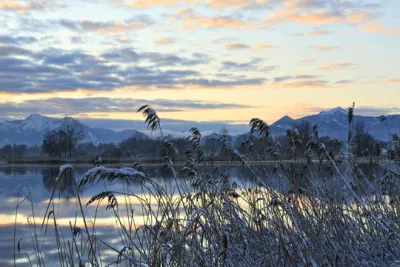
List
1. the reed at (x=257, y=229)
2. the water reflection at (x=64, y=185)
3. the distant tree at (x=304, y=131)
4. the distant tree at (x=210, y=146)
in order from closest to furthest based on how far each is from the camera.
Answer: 1. the water reflection at (x=64, y=185)
2. the reed at (x=257, y=229)
3. the distant tree at (x=210, y=146)
4. the distant tree at (x=304, y=131)

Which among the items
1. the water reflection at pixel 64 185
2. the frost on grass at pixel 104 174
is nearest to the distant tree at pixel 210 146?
the water reflection at pixel 64 185

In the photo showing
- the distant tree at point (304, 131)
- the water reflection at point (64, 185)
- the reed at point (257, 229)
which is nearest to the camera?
the water reflection at point (64, 185)

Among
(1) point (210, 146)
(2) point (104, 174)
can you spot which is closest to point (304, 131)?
(1) point (210, 146)

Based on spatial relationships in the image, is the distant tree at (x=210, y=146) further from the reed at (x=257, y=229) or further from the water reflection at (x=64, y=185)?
the water reflection at (x=64, y=185)

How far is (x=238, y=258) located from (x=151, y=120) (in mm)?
1871

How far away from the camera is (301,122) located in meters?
9.37

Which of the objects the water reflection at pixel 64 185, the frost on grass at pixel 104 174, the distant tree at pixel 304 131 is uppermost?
the distant tree at pixel 304 131

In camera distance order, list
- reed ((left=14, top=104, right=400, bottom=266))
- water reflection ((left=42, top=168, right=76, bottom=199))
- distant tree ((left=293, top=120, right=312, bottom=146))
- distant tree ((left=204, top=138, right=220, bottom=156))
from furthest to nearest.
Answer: distant tree ((left=293, top=120, right=312, bottom=146))
distant tree ((left=204, top=138, right=220, bottom=156))
reed ((left=14, top=104, right=400, bottom=266))
water reflection ((left=42, top=168, right=76, bottom=199))

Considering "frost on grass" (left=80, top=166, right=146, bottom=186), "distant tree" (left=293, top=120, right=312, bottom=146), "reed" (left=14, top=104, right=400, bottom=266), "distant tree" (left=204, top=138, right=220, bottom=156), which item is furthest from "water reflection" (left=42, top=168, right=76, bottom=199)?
"distant tree" (left=293, top=120, right=312, bottom=146)

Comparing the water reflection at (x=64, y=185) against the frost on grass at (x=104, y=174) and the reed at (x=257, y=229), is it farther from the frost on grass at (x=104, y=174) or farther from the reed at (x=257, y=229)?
the reed at (x=257, y=229)

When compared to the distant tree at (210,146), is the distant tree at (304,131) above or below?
above

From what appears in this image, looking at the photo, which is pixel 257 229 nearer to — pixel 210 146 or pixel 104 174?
pixel 210 146

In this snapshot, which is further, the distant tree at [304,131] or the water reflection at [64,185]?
the distant tree at [304,131]

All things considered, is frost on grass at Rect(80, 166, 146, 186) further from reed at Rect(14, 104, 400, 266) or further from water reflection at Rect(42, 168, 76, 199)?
reed at Rect(14, 104, 400, 266)
